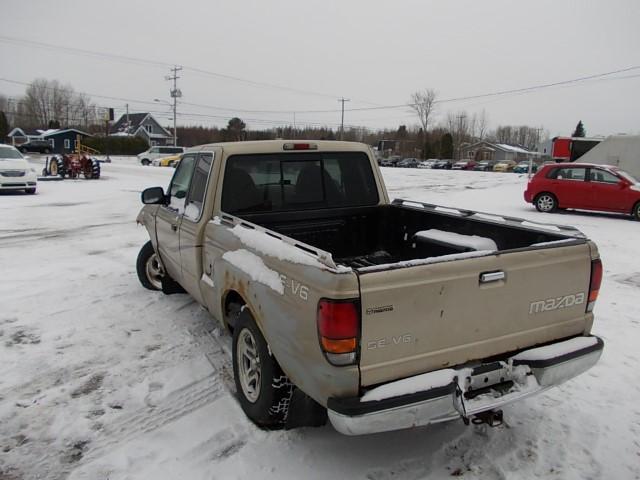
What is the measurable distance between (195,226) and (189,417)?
1644mm

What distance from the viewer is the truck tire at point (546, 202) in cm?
1485

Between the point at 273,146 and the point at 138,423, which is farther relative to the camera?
the point at 273,146

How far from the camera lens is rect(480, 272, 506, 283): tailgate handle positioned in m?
2.69

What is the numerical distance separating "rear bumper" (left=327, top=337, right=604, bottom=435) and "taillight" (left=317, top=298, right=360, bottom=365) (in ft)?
0.77

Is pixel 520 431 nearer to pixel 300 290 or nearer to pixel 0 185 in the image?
pixel 300 290

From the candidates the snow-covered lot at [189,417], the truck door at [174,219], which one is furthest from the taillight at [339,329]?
the truck door at [174,219]

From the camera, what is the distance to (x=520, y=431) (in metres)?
3.30

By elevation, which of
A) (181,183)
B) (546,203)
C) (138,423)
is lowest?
(138,423)

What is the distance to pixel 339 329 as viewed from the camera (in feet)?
7.79

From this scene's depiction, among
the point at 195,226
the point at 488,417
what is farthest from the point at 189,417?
the point at 488,417

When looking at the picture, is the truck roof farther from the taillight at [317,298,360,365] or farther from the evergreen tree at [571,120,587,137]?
the evergreen tree at [571,120,587,137]

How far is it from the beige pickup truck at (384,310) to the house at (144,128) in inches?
3527

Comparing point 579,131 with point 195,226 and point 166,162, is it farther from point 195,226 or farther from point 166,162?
point 195,226

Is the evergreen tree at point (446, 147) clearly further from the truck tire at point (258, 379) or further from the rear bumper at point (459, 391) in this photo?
the truck tire at point (258, 379)
